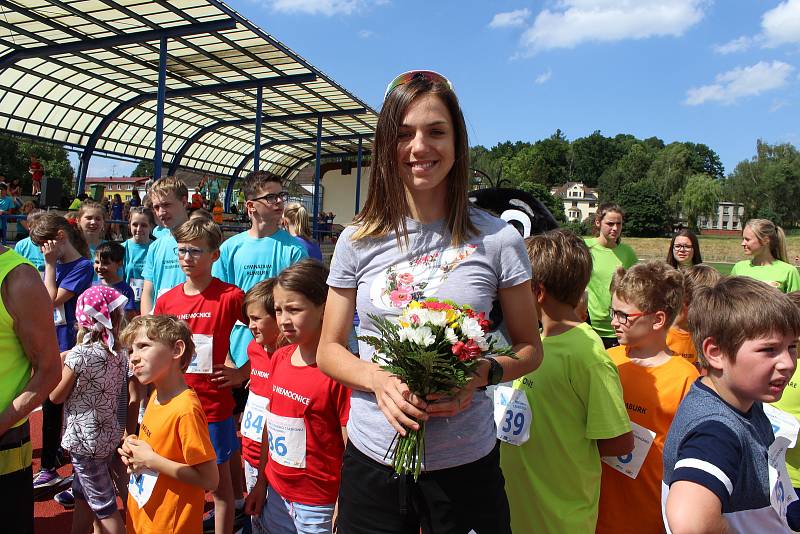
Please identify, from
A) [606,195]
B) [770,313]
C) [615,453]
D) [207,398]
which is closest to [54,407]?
[207,398]

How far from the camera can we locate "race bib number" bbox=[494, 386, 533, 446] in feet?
7.85

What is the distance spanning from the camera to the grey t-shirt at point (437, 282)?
1704mm

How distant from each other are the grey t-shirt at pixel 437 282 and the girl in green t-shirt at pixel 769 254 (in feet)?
15.6

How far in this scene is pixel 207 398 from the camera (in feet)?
11.7

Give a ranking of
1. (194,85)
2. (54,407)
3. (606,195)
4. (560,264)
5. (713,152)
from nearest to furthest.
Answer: (560,264), (54,407), (194,85), (606,195), (713,152)

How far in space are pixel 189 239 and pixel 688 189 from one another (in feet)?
261

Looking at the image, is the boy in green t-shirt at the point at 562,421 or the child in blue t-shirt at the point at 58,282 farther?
the child in blue t-shirt at the point at 58,282

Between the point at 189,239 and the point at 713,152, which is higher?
the point at 713,152

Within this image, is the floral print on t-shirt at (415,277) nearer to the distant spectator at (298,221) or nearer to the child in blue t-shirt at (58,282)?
the child in blue t-shirt at (58,282)

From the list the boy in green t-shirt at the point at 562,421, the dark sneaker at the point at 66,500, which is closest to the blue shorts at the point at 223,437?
the dark sneaker at the point at 66,500

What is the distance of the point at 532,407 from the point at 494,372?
913mm

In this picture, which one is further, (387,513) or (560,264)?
(560,264)

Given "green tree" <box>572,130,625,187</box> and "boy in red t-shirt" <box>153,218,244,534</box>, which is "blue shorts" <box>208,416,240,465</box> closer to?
"boy in red t-shirt" <box>153,218,244,534</box>

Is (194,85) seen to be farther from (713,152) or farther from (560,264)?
(713,152)
